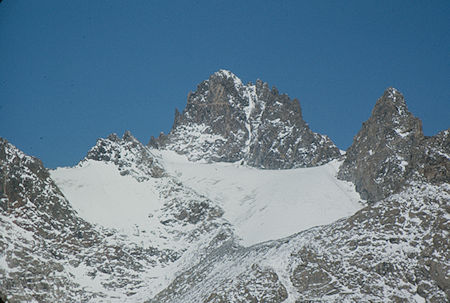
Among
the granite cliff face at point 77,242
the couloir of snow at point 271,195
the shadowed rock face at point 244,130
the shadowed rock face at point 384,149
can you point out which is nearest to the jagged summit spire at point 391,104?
the shadowed rock face at point 384,149

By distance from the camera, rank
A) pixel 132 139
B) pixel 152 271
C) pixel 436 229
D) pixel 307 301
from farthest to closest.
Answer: pixel 132 139, pixel 152 271, pixel 436 229, pixel 307 301

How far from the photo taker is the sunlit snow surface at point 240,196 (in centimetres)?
10444

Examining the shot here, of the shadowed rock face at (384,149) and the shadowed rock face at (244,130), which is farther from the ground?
the shadowed rock face at (244,130)

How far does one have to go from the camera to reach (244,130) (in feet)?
597

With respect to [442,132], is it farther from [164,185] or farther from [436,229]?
[164,185]

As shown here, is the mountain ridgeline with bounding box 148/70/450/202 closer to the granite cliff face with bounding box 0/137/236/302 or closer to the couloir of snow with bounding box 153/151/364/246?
the couloir of snow with bounding box 153/151/364/246

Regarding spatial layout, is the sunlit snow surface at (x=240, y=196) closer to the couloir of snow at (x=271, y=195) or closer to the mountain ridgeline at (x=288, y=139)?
the couloir of snow at (x=271, y=195)

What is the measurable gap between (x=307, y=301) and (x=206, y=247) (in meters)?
35.5

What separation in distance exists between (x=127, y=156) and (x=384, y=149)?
52.3 m

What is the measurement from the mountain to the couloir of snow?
42 cm

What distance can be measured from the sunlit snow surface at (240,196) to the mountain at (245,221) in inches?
14.6

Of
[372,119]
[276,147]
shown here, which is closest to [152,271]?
[372,119]

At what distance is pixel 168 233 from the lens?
4311 inches

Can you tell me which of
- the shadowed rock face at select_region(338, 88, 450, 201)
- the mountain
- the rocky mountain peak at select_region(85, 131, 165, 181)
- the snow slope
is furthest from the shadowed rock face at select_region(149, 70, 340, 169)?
the snow slope
